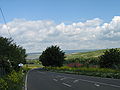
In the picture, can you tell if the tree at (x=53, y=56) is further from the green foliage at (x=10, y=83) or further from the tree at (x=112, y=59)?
the green foliage at (x=10, y=83)

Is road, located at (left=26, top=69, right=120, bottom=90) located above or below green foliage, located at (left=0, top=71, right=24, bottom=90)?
below

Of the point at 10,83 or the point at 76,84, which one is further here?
the point at 76,84

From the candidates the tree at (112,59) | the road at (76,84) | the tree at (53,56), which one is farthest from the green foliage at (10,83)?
the tree at (53,56)

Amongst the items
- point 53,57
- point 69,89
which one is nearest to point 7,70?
point 69,89

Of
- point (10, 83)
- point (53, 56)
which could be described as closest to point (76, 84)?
point (10, 83)

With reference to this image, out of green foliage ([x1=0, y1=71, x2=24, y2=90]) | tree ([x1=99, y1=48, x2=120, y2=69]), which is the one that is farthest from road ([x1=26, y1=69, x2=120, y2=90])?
tree ([x1=99, y1=48, x2=120, y2=69])

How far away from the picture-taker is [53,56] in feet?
270

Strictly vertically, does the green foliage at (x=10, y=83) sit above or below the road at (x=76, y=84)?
above

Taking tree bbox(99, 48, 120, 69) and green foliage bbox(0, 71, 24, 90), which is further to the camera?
tree bbox(99, 48, 120, 69)

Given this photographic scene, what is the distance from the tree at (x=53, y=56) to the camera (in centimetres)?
8219

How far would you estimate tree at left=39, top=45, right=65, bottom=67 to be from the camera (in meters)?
82.2

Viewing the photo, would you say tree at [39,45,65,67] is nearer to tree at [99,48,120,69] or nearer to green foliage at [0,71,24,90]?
tree at [99,48,120,69]

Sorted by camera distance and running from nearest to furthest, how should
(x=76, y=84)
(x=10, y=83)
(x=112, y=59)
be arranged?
(x=10, y=83) → (x=76, y=84) → (x=112, y=59)

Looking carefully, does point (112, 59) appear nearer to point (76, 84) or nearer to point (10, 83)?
point (76, 84)
